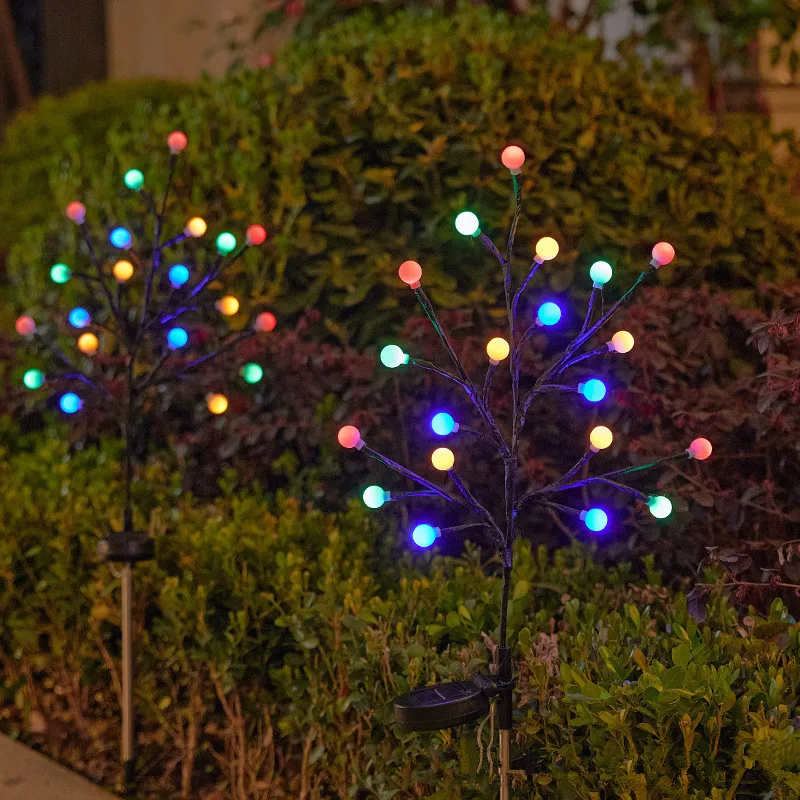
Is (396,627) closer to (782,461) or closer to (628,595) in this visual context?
(628,595)

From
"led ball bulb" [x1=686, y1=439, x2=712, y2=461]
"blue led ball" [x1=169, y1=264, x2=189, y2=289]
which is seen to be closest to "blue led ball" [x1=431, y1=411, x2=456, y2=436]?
"led ball bulb" [x1=686, y1=439, x2=712, y2=461]

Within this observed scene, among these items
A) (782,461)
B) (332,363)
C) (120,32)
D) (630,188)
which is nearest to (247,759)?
(332,363)

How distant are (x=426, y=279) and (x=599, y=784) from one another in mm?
2415

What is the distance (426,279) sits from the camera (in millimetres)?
4195

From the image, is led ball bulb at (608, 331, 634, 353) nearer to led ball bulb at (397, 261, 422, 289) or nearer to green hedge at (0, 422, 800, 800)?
led ball bulb at (397, 261, 422, 289)

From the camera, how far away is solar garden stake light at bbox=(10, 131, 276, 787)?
3244 mm

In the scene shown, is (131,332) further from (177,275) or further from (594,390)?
(594,390)

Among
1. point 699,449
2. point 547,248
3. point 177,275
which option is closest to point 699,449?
point 699,449

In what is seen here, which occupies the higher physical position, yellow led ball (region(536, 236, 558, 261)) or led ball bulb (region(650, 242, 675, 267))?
led ball bulb (region(650, 242, 675, 267))

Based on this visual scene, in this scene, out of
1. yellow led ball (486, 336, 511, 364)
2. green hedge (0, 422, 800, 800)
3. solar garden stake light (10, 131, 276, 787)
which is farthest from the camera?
solar garden stake light (10, 131, 276, 787)

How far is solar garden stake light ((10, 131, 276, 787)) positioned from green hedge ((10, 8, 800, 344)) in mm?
339

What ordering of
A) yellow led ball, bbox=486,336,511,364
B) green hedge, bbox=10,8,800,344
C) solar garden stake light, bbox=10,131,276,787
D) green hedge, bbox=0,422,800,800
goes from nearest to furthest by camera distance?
green hedge, bbox=0,422,800,800 → yellow led ball, bbox=486,336,511,364 → solar garden stake light, bbox=10,131,276,787 → green hedge, bbox=10,8,800,344

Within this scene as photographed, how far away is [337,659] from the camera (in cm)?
279

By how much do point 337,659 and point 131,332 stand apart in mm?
2489
